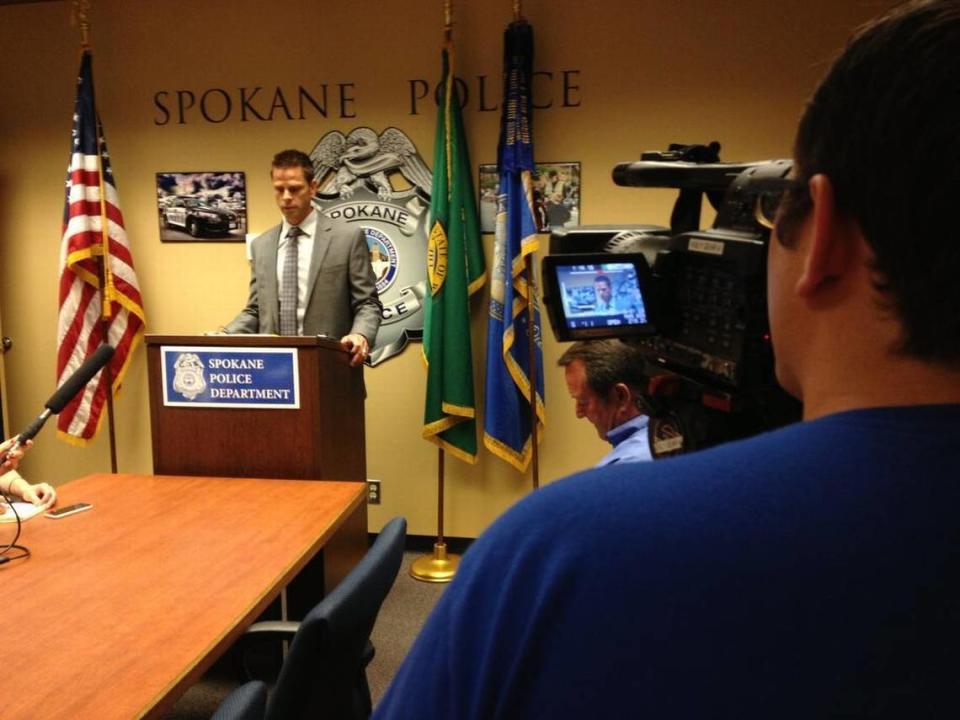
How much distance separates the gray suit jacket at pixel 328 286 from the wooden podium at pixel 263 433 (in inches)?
30.3

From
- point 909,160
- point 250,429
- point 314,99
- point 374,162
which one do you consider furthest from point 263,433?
point 909,160

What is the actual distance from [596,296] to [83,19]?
3.52 meters

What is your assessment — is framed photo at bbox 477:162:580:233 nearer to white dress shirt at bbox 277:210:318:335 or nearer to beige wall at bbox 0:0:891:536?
beige wall at bbox 0:0:891:536

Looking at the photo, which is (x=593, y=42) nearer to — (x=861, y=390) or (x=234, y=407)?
(x=234, y=407)

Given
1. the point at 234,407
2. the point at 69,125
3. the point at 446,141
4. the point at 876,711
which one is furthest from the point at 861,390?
the point at 69,125

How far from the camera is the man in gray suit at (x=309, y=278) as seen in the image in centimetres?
301

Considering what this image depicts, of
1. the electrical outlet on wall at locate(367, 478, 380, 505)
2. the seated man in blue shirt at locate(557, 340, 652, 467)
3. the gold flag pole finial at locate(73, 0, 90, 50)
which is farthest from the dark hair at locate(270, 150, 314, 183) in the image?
the seated man in blue shirt at locate(557, 340, 652, 467)

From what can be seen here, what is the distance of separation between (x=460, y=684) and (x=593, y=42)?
3241 mm

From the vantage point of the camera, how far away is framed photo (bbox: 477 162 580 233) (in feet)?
10.7

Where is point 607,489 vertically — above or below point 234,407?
above

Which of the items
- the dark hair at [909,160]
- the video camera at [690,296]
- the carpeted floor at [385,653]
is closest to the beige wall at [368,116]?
the carpeted floor at [385,653]

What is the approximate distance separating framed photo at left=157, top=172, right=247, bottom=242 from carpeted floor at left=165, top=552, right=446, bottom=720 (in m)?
1.87

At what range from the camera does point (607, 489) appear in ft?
1.25

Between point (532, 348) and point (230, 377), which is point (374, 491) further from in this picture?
point (230, 377)
